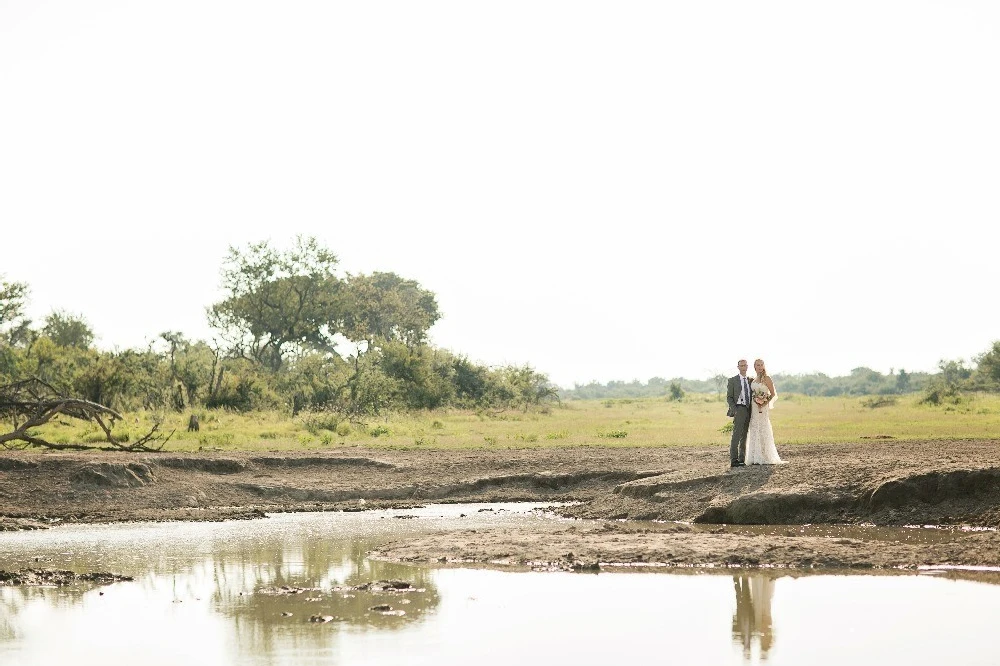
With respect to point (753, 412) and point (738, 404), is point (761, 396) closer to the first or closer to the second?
point (753, 412)

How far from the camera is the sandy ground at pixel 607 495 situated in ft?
45.9

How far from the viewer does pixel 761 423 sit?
19.0 metres

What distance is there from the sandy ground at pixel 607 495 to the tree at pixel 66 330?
4629cm

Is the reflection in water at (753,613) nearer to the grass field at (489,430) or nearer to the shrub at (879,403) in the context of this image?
the grass field at (489,430)

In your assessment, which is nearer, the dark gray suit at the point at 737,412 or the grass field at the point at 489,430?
the dark gray suit at the point at 737,412

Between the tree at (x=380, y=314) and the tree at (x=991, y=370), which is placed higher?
the tree at (x=380, y=314)

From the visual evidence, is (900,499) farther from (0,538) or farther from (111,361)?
(111,361)

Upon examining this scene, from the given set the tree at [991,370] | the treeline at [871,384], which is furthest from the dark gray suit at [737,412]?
the tree at [991,370]

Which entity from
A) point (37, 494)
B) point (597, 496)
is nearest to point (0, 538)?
point (37, 494)

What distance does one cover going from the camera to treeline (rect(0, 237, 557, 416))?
41594mm

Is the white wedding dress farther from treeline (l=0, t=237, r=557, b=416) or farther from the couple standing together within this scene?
treeline (l=0, t=237, r=557, b=416)

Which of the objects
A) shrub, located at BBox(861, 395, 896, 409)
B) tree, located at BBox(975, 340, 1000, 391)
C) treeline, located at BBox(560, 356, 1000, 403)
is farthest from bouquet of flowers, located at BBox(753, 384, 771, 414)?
tree, located at BBox(975, 340, 1000, 391)

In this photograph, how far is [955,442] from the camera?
26.0 m

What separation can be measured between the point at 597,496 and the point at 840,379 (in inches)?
4137
